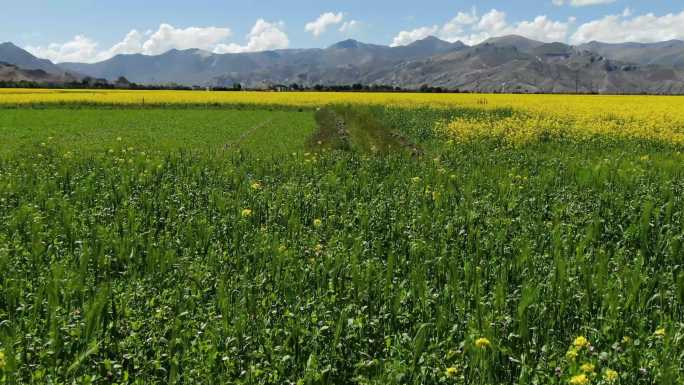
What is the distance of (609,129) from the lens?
24.1 meters

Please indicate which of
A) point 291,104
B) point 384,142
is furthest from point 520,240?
point 291,104

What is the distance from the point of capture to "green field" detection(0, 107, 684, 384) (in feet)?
14.3

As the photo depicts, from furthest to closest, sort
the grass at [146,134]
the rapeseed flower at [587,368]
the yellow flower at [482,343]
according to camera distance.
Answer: the grass at [146,134] → the yellow flower at [482,343] → the rapeseed flower at [587,368]

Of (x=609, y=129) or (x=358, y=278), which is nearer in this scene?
(x=358, y=278)

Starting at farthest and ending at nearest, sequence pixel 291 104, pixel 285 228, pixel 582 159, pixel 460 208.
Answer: pixel 291 104
pixel 582 159
pixel 460 208
pixel 285 228

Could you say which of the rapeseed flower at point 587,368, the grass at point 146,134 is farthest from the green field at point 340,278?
the grass at point 146,134

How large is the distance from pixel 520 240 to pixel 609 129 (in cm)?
1940

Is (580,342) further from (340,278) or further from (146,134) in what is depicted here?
(146,134)

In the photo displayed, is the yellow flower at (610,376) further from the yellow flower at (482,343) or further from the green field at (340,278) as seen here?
the yellow flower at (482,343)

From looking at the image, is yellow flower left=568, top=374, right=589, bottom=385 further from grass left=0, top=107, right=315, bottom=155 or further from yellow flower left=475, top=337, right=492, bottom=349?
grass left=0, top=107, right=315, bottom=155

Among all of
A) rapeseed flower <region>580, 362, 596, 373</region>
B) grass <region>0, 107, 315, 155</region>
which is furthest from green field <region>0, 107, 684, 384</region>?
grass <region>0, 107, 315, 155</region>

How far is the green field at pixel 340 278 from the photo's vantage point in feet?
14.3

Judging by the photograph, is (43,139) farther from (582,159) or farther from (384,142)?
(582,159)

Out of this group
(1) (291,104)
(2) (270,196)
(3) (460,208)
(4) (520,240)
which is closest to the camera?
(4) (520,240)
